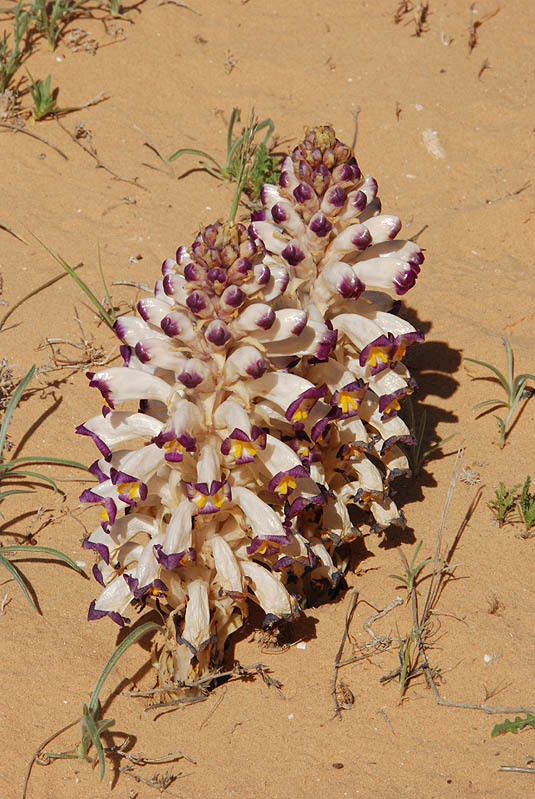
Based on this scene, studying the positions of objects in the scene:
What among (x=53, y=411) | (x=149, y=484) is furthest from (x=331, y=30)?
(x=149, y=484)

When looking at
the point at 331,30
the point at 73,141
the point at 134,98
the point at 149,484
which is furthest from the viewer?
the point at 331,30

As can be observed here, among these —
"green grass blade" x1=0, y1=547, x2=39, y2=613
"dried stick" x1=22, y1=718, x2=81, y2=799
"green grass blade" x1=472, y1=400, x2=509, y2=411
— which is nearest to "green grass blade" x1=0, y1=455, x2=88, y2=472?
"green grass blade" x1=0, y1=547, x2=39, y2=613

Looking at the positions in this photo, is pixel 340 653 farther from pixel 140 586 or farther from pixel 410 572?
pixel 140 586

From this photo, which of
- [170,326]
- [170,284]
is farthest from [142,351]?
[170,284]

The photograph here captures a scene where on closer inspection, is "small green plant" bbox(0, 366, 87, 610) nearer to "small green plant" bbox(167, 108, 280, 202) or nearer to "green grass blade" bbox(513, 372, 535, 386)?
"small green plant" bbox(167, 108, 280, 202)

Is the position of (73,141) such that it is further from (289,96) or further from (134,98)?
(289,96)

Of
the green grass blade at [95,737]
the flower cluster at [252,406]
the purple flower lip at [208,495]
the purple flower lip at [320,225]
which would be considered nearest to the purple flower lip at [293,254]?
the flower cluster at [252,406]

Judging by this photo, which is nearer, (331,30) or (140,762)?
(140,762)
